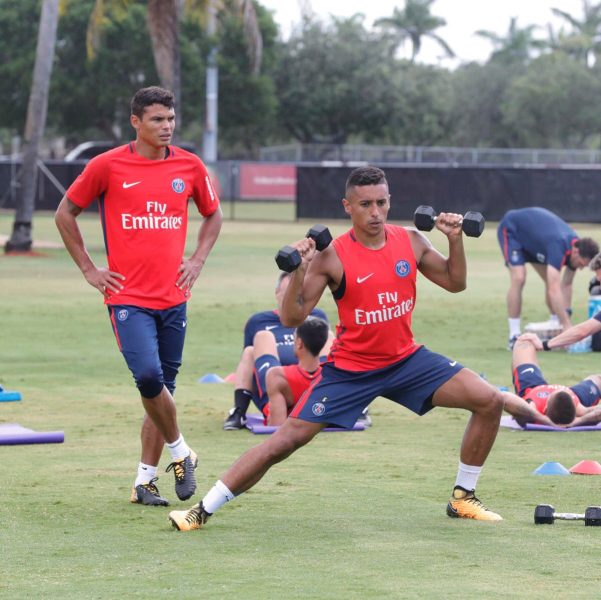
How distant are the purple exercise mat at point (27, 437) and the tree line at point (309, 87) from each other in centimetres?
5135

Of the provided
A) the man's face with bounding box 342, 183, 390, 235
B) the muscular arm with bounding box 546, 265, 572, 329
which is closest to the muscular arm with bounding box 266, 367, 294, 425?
the man's face with bounding box 342, 183, 390, 235

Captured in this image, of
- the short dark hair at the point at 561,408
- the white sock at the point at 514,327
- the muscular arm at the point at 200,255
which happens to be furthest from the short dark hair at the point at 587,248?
the muscular arm at the point at 200,255

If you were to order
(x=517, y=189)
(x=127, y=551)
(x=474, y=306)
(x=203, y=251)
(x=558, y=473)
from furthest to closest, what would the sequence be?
(x=517, y=189) < (x=474, y=306) < (x=558, y=473) < (x=203, y=251) < (x=127, y=551)

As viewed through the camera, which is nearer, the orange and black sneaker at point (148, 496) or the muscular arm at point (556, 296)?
the orange and black sneaker at point (148, 496)

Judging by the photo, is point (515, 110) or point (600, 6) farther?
point (600, 6)

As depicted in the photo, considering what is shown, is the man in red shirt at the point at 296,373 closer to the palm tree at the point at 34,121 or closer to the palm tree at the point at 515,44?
the palm tree at the point at 34,121

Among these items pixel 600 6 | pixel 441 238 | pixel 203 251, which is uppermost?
pixel 600 6

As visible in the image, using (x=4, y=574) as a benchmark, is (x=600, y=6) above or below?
above

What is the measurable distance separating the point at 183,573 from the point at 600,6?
9162cm

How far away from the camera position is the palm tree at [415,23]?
93.6 m

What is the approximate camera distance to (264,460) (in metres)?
7.24

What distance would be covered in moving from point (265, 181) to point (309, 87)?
65.3 ft

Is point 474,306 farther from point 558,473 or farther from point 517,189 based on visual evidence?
point 517,189

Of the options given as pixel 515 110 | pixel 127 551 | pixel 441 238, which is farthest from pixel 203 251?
pixel 515 110
